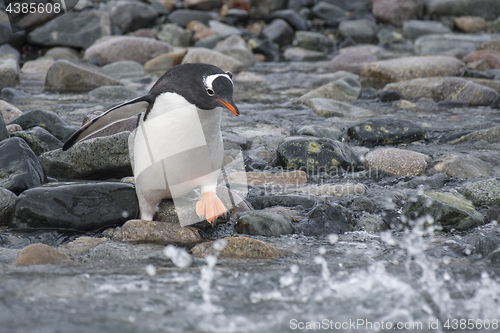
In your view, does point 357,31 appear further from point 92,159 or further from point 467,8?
point 92,159

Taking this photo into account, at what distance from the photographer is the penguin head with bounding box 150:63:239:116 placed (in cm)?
298

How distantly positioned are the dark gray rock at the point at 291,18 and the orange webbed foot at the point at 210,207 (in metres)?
13.9

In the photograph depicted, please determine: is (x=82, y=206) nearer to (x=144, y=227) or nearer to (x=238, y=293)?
(x=144, y=227)

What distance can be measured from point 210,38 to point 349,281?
40.7 ft

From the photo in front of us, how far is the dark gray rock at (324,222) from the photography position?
339 cm

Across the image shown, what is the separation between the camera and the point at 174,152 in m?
3.18

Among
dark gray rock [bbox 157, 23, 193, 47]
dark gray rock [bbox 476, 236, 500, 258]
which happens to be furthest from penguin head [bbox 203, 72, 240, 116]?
dark gray rock [bbox 157, 23, 193, 47]

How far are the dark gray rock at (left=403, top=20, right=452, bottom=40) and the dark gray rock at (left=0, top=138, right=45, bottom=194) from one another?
609 inches

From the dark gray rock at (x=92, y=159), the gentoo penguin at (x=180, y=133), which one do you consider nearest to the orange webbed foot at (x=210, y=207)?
the gentoo penguin at (x=180, y=133)

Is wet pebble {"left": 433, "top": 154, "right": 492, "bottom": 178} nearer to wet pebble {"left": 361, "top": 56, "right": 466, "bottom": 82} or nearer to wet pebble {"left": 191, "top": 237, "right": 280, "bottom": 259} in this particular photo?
wet pebble {"left": 191, "top": 237, "right": 280, "bottom": 259}

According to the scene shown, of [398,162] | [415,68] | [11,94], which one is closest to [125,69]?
Answer: [11,94]

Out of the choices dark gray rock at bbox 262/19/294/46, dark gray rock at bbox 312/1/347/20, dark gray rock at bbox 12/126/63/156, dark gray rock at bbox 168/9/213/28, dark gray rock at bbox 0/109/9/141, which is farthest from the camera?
dark gray rock at bbox 312/1/347/20

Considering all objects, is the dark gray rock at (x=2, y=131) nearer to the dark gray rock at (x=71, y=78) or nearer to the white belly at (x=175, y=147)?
the white belly at (x=175, y=147)

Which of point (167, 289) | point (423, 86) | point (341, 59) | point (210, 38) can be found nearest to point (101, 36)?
point (210, 38)
